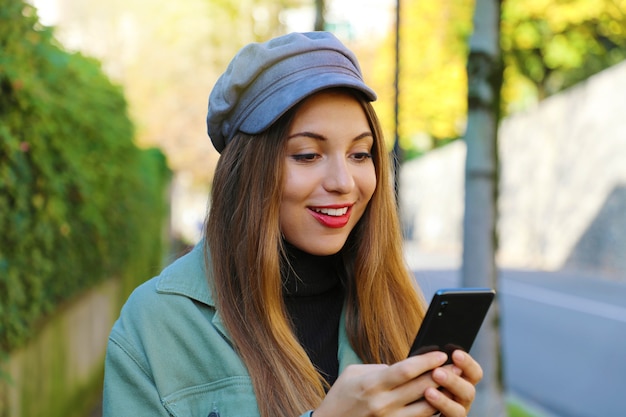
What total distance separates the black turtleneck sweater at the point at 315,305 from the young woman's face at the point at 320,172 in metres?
0.08

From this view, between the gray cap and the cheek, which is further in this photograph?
the cheek

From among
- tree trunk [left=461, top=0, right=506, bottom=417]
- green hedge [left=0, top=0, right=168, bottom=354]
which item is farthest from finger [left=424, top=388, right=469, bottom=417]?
tree trunk [left=461, top=0, right=506, bottom=417]

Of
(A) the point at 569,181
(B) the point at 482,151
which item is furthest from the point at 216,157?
(B) the point at 482,151

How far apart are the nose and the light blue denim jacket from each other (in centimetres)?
38

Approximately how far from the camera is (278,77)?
2.00 metres

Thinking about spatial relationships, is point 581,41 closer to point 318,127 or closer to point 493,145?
point 493,145

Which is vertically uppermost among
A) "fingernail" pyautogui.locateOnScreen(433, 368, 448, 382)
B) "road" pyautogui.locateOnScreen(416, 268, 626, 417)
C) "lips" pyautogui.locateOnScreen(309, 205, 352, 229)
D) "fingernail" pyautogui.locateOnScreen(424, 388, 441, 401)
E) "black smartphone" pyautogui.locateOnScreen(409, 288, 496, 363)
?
"lips" pyautogui.locateOnScreen(309, 205, 352, 229)

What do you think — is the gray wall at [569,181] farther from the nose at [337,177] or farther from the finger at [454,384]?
the finger at [454,384]

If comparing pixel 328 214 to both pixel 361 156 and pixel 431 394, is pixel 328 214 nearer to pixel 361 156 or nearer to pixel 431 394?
pixel 361 156

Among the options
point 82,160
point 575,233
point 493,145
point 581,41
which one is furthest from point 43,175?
point 581,41

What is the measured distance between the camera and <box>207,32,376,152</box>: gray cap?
1.96 meters

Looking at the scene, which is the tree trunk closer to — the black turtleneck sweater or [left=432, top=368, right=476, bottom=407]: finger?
the black turtleneck sweater

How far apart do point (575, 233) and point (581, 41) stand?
6.67m

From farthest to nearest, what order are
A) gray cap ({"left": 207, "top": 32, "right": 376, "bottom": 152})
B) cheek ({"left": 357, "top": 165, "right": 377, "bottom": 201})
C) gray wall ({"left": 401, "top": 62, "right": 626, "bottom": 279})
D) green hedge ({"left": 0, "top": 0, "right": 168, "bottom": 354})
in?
gray wall ({"left": 401, "top": 62, "right": 626, "bottom": 279}) → green hedge ({"left": 0, "top": 0, "right": 168, "bottom": 354}) → cheek ({"left": 357, "top": 165, "right": 377, "bottom": 201}) → gray cap ({"left": 207, "top": 32, "right": 376, "bottom": 152})
